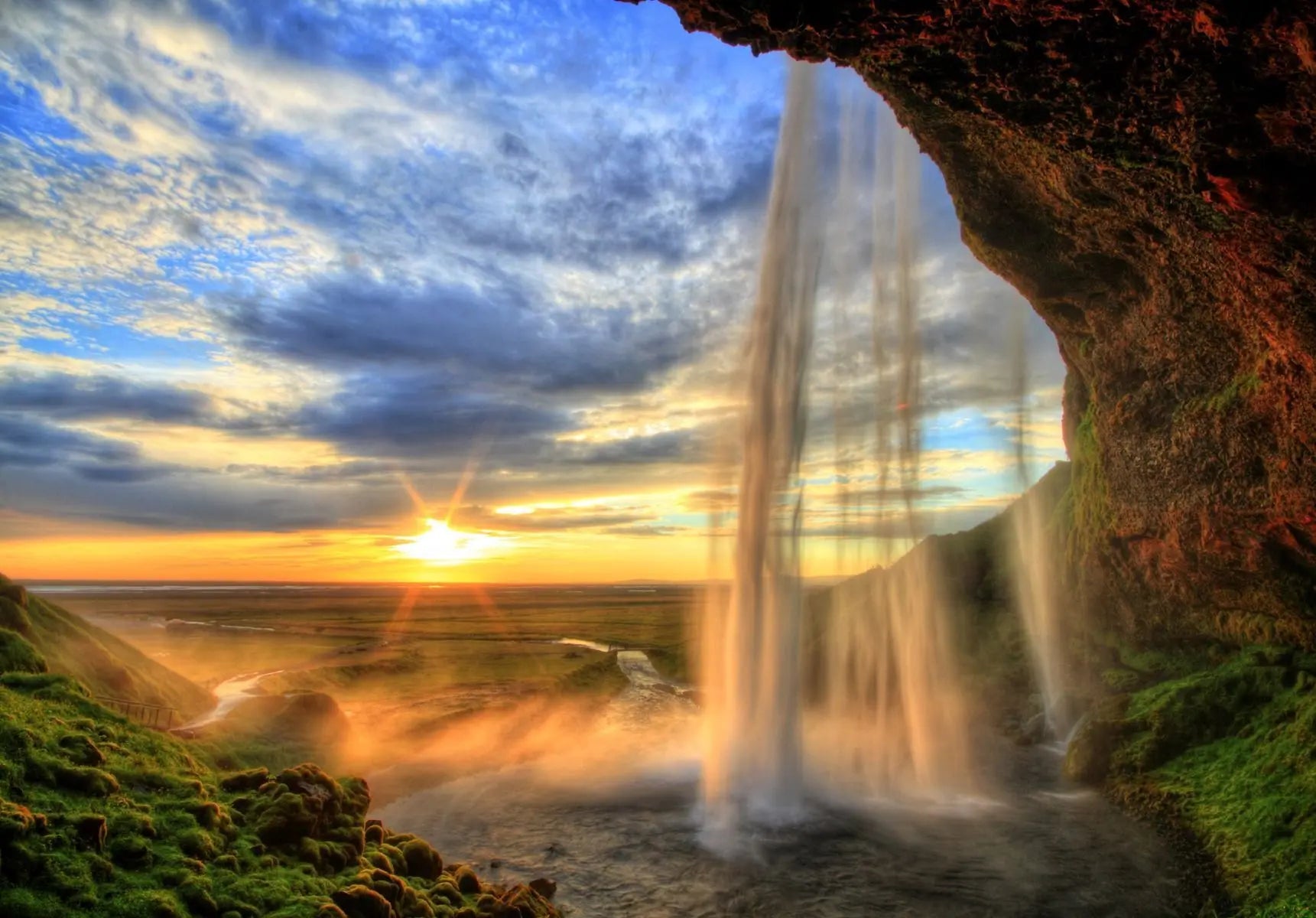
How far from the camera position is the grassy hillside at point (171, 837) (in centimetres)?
943

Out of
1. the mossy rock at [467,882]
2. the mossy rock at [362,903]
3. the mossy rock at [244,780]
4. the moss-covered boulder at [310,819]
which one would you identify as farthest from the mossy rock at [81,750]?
the mossy rock at [467,882]

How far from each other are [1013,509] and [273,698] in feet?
139

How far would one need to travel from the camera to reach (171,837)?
37.4 feet

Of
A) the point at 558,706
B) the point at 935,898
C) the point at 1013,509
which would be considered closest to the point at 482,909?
the point at 935,898

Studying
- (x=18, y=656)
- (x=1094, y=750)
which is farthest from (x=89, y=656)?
(x=1094, y=750)

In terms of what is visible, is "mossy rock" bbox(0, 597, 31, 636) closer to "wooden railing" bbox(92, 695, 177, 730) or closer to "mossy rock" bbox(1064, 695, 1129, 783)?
"wooden railing" bbox(92, 695, 177, 730)

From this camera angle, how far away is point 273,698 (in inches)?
1060

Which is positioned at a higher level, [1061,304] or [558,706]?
[1061,304]

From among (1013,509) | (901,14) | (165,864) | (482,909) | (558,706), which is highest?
(901,14)

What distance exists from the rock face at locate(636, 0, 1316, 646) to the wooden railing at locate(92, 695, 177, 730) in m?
24.9

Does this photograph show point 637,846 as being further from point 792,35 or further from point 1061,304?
point 1061,304

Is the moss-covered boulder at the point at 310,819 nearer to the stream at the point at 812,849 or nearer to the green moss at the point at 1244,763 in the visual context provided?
the stream at the point at 812,849

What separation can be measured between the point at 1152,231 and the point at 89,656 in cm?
3543

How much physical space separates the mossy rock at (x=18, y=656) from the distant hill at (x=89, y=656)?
108 cm
